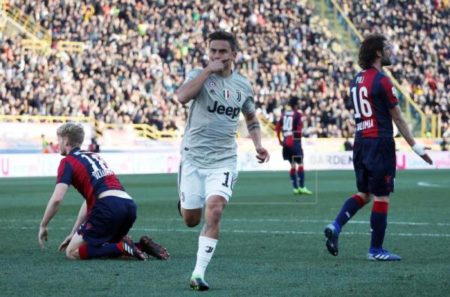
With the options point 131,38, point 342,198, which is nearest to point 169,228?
point 342,198

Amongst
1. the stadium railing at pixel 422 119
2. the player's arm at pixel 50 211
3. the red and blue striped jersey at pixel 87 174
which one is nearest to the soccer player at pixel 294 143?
the red and blue striped jersey at pixel 87 174

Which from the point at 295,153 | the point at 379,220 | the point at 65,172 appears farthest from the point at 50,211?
the point at 295,153

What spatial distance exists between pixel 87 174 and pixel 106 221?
509 mm

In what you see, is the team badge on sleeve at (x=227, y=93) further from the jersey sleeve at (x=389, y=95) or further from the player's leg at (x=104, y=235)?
the jersey sleeve at (x=389, y=95)

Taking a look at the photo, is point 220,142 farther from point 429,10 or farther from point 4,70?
point 429,10

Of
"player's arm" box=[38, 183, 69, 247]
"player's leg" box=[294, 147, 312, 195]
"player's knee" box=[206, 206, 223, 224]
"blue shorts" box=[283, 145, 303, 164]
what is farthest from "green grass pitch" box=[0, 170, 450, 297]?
"blue shorts" box=[283, 145, 303, 164]

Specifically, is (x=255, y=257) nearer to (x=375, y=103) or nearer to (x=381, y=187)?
(x=381, y=187)

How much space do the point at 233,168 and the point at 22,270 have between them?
2225 mm

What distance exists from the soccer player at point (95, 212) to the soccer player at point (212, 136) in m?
1.73

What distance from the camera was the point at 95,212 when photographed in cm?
1102

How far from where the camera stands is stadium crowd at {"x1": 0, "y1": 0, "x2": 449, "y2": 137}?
4088cm

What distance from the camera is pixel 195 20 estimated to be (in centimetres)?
4847

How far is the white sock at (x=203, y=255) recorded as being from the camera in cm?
859

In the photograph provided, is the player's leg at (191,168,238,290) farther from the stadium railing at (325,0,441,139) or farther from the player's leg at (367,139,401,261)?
the stadium railing at (325,0,441,139)
